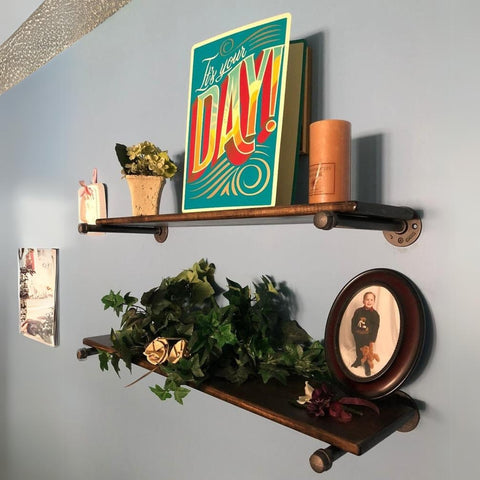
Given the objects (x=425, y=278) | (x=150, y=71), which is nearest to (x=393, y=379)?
(x=425, y=278)

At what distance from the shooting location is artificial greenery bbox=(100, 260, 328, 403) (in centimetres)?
78

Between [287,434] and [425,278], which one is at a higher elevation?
[425,278]

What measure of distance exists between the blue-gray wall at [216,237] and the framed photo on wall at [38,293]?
0.05 metres

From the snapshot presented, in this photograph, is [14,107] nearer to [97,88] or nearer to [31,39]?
[31,39]

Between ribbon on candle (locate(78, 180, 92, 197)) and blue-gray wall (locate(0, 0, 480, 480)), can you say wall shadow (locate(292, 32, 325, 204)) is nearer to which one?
blue-gray wall (locate(0, 0, 480, 480))

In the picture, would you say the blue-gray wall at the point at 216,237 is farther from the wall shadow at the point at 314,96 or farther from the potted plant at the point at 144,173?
the potted plant at the point at 144,173

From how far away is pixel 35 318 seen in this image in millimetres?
1756

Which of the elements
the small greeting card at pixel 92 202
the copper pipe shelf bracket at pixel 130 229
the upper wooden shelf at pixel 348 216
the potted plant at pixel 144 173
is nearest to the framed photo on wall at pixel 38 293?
the small greeting card at pixel 92 202

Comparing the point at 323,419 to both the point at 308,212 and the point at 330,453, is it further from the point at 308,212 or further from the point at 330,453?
the point at 308,212

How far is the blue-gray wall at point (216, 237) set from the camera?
65 centimetres

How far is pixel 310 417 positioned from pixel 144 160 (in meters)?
0.67

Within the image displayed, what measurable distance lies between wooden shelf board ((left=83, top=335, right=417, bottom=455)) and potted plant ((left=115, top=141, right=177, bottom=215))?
1.45 ft

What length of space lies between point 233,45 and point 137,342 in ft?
2.14

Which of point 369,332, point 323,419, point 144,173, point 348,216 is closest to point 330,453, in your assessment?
point 323,419
